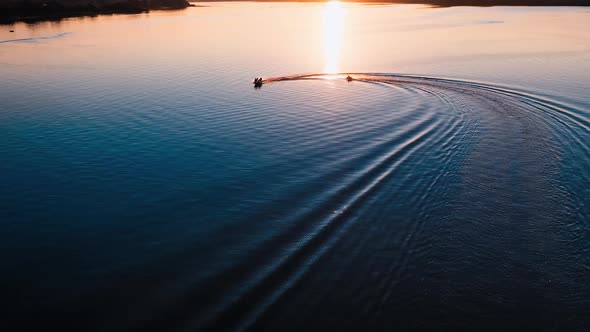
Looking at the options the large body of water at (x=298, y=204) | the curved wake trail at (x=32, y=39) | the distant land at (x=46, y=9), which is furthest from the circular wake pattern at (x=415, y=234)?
the distant land at (x=46, y=9)

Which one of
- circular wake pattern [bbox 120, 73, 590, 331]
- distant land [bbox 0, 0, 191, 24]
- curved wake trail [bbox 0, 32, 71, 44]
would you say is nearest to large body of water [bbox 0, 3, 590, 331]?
circular wake pattern [bbox 120, 73, 590, 331]

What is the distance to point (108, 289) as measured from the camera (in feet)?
62.4

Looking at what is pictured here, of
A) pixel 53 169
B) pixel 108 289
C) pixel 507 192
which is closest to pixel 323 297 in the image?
pixel 108 289

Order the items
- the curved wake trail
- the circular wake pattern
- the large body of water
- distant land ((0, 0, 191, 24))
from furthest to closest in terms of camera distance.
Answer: distant land ((0, 0, 191, 24))
the curved wake trail
the large body of water
the circular wake pattern

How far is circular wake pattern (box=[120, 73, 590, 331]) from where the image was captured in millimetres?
17328

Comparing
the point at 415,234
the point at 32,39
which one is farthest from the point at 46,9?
the point at 415,234

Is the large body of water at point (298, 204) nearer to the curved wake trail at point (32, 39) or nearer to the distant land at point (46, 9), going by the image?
the curved wake trail at point (32, 39)

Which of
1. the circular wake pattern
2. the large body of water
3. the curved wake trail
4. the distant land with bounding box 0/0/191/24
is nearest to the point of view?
the circular wake pattern

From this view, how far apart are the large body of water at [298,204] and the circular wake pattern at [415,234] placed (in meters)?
0.10

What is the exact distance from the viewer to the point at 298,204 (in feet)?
86.5

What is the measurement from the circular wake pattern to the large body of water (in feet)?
0.32

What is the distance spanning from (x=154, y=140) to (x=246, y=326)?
87.4ft

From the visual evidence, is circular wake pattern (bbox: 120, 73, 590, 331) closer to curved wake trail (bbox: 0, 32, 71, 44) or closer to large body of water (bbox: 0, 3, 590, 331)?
large body of water (bbox: 0, 3, 590, 331)

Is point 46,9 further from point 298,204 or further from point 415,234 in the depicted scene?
point 415,234
